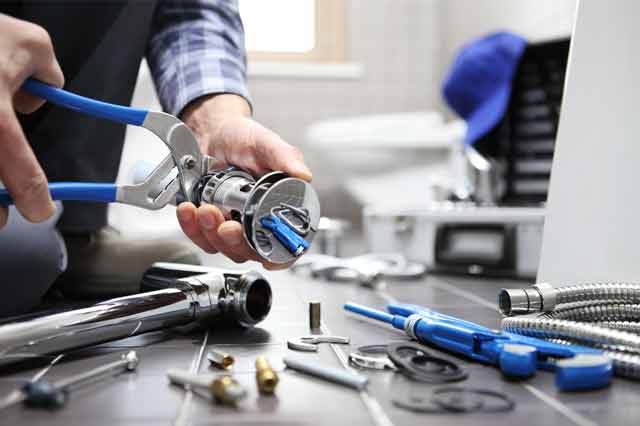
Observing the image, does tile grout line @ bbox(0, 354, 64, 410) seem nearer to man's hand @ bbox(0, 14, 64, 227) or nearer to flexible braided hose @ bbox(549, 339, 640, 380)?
man's hand @ bbox(0, 14, 64, 227)

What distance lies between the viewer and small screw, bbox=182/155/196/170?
0.54 metres

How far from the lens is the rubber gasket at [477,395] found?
0.36 meters

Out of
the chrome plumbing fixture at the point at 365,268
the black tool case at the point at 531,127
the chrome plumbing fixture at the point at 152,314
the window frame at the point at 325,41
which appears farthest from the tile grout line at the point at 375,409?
the window frame at the point at 325,41

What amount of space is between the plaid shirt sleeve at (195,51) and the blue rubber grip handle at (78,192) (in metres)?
0.25

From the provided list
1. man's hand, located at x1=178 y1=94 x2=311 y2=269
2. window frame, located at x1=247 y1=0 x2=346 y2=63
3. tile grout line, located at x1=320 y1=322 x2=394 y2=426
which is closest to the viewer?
tile grout line, located at x1=320 y1=322 x2=394 y2=426

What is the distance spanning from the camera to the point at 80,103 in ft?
1.61

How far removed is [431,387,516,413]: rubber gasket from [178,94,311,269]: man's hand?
0.21 m

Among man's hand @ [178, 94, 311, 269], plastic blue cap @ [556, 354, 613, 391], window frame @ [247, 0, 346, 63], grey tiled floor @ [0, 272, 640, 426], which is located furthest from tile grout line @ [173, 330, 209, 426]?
window frame @ [247, 0, 346, 63]

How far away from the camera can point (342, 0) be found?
88.0 inches

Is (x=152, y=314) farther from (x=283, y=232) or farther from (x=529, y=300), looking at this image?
(x=529, y=300)

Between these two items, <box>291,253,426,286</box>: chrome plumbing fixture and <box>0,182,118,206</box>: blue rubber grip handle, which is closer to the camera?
<box>0,182,118,206</box>: blue rubber grip handle

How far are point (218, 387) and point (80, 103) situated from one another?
25cm

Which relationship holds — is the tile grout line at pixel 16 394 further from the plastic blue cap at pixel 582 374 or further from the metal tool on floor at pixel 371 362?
the plastic blue cap at pixel 582 374

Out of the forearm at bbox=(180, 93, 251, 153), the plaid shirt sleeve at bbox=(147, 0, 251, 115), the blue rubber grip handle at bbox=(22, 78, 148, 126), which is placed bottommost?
the blue rubber grip handle at bbox=(22, 78, 148, 126)
